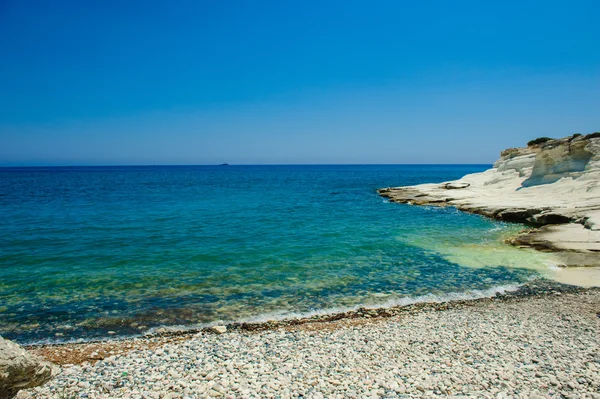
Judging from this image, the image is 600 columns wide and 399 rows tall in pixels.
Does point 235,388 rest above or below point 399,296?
above

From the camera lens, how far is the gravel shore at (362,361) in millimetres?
7285

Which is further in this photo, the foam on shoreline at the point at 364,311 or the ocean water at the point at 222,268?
the ocean water at the point at 222,268

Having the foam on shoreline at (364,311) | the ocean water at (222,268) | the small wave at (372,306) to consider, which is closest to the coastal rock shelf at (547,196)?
the ocean water at (222,268)

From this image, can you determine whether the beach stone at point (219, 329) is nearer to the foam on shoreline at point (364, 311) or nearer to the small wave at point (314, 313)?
the foam on shoreline at point (364, 311)

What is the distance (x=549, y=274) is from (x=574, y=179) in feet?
85.6

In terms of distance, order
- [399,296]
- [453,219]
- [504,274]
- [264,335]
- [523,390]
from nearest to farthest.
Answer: [523,390], [264,335], [399,296], [504,274], [453,219]

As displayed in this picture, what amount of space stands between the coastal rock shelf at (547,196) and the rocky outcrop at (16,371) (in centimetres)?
2205

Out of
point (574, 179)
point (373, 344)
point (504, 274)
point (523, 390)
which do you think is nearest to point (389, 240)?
point (504, 274)

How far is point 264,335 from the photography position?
10570 millimetres

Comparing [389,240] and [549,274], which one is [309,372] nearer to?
[549,274]

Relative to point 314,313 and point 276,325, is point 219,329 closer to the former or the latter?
point 276,325

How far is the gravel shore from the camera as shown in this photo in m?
7.29

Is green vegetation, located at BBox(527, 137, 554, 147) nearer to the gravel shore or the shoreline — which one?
the shoreline

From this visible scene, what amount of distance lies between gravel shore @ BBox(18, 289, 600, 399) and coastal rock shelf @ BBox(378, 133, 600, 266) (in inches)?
460
